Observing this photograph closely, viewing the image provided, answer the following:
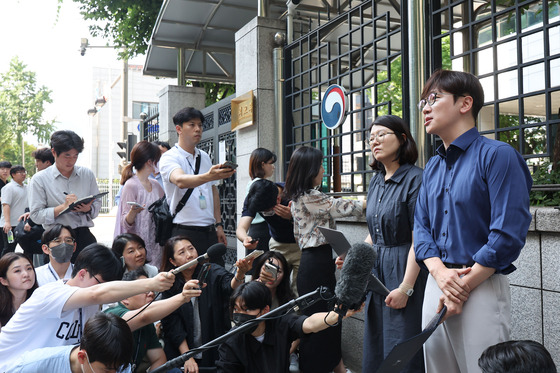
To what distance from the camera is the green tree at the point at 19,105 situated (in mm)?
30812

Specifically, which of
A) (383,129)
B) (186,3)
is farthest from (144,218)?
(186,3)

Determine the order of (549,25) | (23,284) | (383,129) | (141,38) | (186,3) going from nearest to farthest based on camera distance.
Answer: (383,129), (549,25), (23,284), (186,3), (141,38)

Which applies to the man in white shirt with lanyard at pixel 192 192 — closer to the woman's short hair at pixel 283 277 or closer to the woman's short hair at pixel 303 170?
the woman's short hair at pixel 283 277

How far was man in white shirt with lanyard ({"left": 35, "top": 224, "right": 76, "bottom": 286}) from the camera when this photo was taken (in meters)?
4.48

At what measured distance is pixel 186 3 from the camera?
865 cm

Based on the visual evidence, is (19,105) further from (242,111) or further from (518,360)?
(518,360)

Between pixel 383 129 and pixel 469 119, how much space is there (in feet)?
2.68

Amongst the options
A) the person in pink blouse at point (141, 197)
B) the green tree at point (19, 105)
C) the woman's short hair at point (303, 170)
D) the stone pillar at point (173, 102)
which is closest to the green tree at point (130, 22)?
the stone pillar at point (173, 102)

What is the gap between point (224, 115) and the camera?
871 centimetres

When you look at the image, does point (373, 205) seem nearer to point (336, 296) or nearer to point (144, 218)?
point (336, 296)

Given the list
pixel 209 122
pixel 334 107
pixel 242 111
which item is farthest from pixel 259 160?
pixel 209 122

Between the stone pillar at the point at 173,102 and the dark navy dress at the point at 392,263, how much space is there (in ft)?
25.0

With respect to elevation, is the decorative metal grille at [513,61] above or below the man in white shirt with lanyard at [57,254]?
above

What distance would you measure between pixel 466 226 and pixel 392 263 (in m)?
0.88
